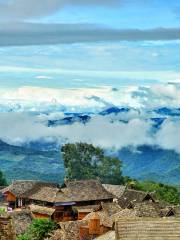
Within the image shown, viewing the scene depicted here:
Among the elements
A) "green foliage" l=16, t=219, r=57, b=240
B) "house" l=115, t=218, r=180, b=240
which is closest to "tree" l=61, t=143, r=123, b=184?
"green foliage" l=16, t=219, r=57, b=240

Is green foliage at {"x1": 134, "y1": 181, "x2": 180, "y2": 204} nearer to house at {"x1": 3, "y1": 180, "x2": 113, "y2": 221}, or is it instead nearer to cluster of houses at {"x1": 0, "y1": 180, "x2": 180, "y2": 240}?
cluster of houses at {"x1": 0, "y1": 180, "x2": 180, "y2": 240}

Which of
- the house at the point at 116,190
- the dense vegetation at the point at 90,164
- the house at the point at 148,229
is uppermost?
the dense vegetation at the point at 90,164

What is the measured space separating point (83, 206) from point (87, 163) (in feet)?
125

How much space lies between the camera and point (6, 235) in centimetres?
1515

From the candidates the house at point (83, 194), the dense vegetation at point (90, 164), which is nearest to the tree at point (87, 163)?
the dense vegetation at point (90, 164)

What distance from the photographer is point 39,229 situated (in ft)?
180

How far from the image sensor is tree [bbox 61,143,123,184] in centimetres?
10862

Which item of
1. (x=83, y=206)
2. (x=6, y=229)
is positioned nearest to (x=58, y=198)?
(x=83, y=206)

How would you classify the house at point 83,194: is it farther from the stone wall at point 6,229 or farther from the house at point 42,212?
the stone wall at point 6,229

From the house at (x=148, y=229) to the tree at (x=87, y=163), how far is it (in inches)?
3076

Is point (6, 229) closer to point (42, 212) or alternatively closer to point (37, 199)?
point (42, 212)

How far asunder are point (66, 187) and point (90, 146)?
36585mm

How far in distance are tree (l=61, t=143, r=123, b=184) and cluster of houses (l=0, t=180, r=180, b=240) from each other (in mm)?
21279

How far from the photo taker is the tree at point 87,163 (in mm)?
108625
